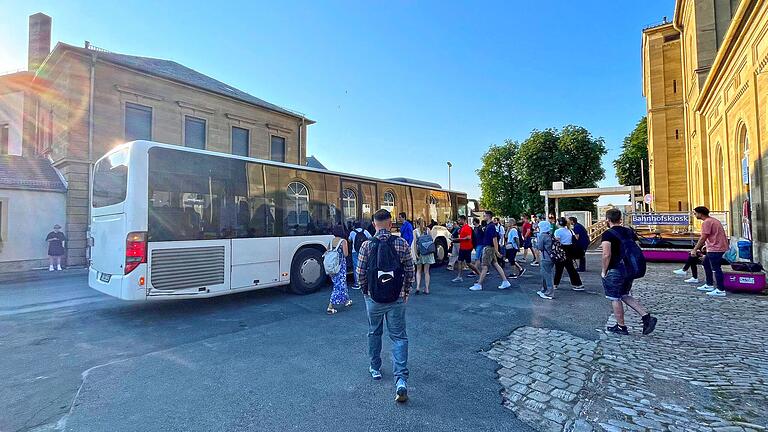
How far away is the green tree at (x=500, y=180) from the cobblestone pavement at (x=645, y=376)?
34763 millimetres

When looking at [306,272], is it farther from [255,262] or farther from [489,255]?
[489,255]

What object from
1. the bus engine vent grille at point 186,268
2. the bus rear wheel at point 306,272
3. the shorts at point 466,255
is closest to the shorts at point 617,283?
the shorts at point 466,255

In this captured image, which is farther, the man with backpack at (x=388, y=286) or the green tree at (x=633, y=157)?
the green tree at (x=633, y=157)

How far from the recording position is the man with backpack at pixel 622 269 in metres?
5.16

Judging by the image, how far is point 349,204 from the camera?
33.4ft

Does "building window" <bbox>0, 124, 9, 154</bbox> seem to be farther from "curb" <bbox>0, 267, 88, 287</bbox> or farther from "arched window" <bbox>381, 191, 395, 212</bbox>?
"arched window" <bbox>381, 191, 395, 212</bbox>

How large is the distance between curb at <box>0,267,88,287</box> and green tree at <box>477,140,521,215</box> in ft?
117

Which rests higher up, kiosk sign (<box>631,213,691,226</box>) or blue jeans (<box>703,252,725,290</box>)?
kiosk sign (<box>631,213,691,226</box>)

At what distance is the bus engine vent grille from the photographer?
6176 mm

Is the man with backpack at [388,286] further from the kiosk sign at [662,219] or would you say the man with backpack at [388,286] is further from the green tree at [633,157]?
the green tree at [633,157]

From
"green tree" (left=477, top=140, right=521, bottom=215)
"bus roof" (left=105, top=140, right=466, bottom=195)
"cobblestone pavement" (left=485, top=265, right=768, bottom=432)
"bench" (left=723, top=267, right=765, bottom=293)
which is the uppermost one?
"green tree" (left=477, top=140, right=521, bottom=215)

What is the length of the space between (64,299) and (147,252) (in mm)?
4628

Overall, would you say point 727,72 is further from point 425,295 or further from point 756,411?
point 756,411

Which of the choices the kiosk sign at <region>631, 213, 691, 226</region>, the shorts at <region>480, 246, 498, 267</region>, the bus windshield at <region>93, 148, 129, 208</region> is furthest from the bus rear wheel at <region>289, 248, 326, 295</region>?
the kiosk sign at <region>631, 213, 691, 226</region>
